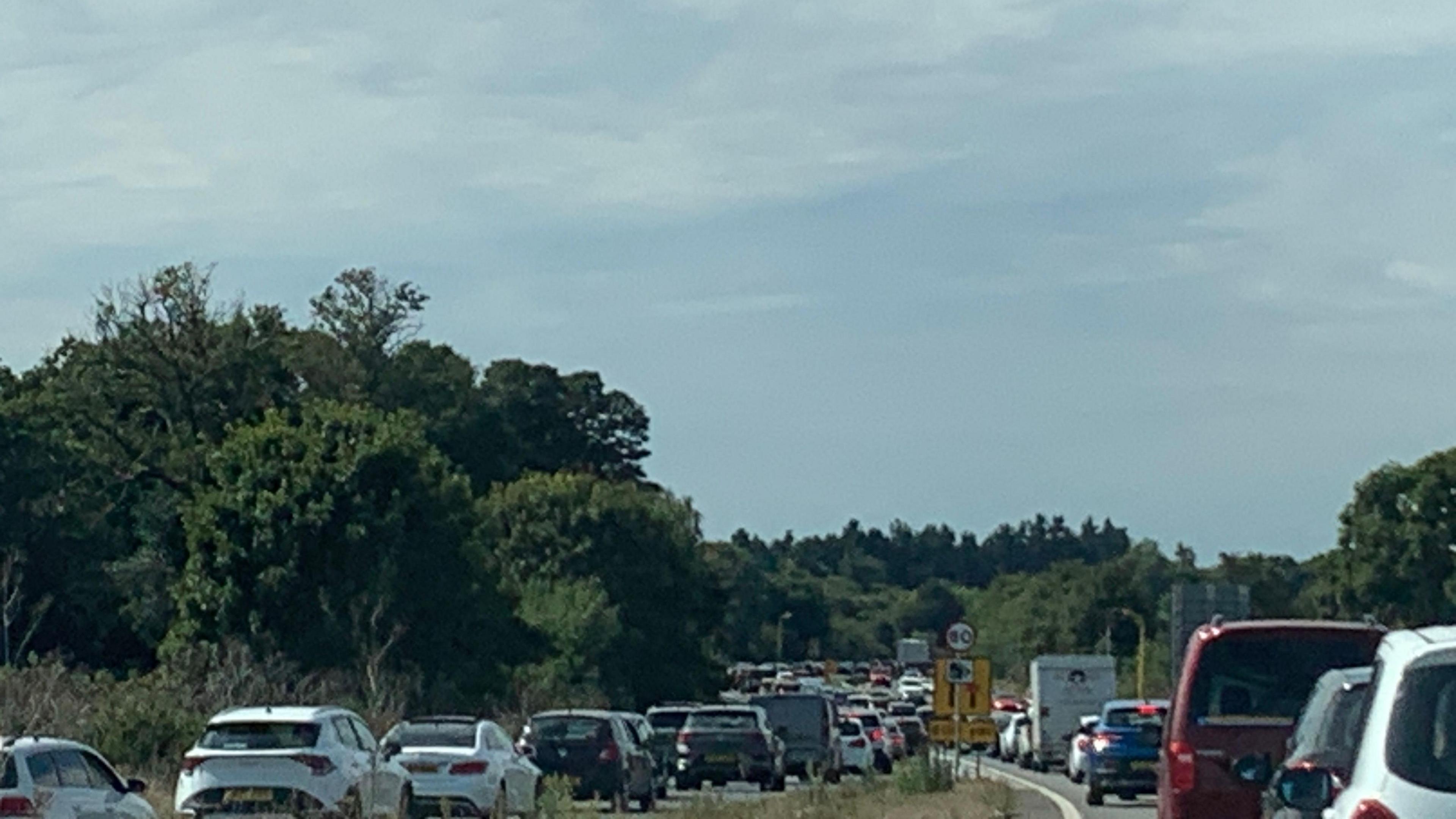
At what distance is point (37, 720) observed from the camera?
116 ft

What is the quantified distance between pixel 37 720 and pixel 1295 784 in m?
28.5

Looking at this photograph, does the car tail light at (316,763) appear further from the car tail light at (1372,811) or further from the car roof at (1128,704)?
the car roof at (1128,704)

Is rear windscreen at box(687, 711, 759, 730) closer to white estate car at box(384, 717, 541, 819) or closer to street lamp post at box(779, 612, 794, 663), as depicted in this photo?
white estate car at box(384, 717, 541, 819)

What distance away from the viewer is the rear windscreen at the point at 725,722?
41.2m

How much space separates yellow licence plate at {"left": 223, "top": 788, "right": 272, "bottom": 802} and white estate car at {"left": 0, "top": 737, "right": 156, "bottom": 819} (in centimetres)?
121

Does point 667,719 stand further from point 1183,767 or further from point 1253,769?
point 1253,769

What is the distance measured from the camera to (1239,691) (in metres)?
→ 16.5

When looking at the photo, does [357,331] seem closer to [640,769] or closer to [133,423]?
[133,423]

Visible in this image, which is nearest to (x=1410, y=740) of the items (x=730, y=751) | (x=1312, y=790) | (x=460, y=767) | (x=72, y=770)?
(x=1312, y=790)

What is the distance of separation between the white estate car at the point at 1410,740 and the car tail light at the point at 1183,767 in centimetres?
686

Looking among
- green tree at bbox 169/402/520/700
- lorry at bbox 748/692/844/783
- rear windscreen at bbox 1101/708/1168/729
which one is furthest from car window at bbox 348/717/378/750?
green tree at bbox 169/402/520/700

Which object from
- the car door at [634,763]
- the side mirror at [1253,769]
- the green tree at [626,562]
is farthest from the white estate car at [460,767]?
the green tree at [626,562]

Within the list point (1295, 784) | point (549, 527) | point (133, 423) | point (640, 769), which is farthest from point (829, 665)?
point (1295, 784)

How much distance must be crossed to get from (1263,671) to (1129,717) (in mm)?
21539
